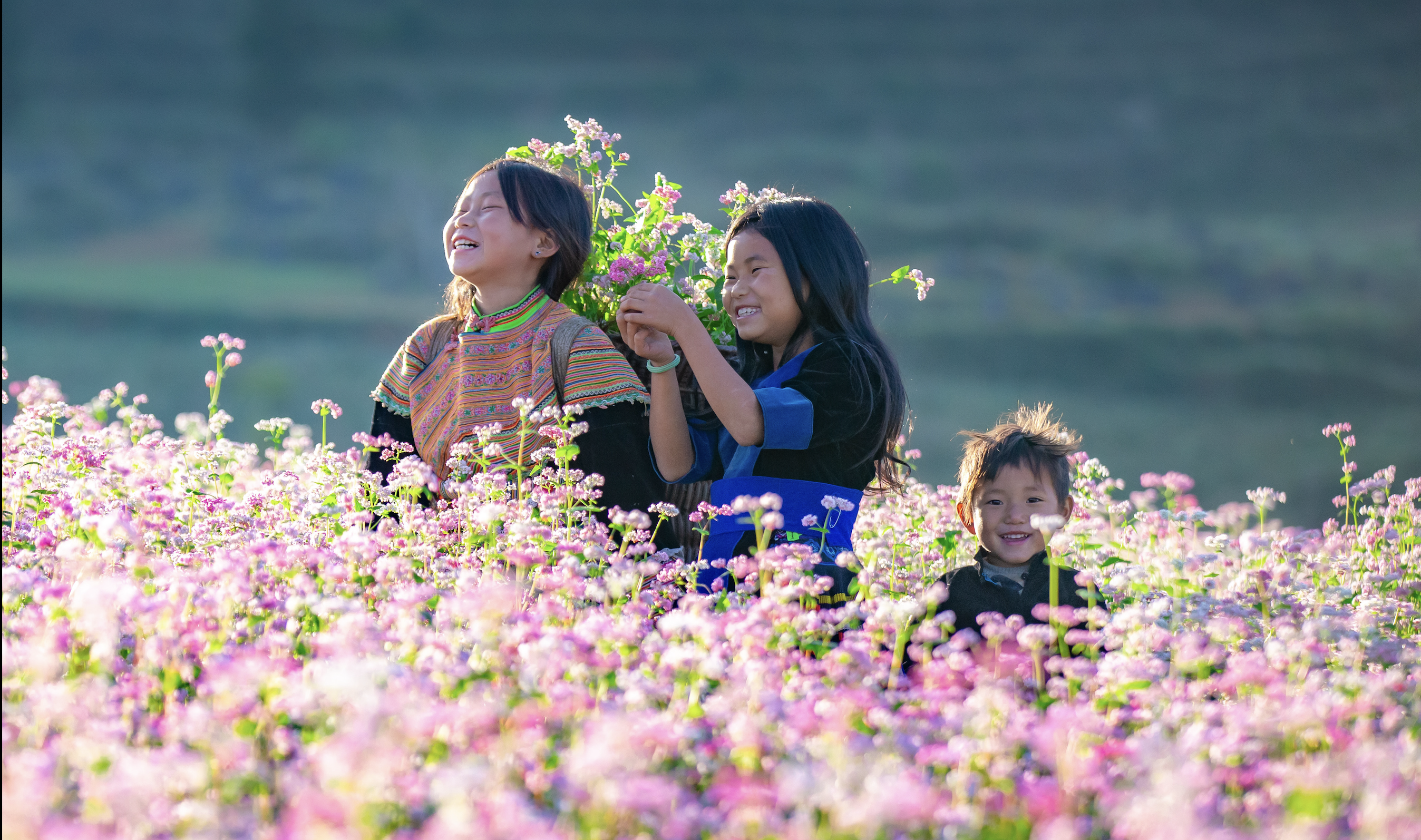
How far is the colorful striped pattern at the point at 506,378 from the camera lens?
3.85m

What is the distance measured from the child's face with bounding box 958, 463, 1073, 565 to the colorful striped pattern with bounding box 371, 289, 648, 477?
1.14m

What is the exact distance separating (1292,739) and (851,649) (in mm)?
790

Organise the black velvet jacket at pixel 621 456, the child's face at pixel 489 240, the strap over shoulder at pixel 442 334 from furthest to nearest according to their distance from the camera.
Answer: the strap over shoulder at pixel 442 334 < the child's face at pixel 489 240 < the black velvet jacket at pixel 621 456

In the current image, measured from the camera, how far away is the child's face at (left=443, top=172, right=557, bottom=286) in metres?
3.96

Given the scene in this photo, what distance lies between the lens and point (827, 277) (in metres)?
3.73

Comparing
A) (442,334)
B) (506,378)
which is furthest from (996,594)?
(442,334)

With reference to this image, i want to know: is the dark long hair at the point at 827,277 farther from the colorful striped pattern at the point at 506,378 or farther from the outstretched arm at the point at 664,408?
the colorful striped pattern at the point at 506,378

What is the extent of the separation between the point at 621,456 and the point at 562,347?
15.9 inches

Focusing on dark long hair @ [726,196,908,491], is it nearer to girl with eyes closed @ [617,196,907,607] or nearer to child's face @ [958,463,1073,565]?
girl with eyes closed @ [617,196,907,607]

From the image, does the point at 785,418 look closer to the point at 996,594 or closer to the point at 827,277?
the point at 827,277

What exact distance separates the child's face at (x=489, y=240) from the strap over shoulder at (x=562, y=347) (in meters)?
0.29

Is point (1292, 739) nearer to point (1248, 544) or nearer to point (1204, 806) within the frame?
point (1204, 806)

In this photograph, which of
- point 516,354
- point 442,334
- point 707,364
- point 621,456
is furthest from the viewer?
point 442,334

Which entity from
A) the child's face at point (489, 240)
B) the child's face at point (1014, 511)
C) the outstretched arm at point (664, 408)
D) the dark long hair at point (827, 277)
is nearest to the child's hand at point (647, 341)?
the outstretched arm at point (664, 408)
